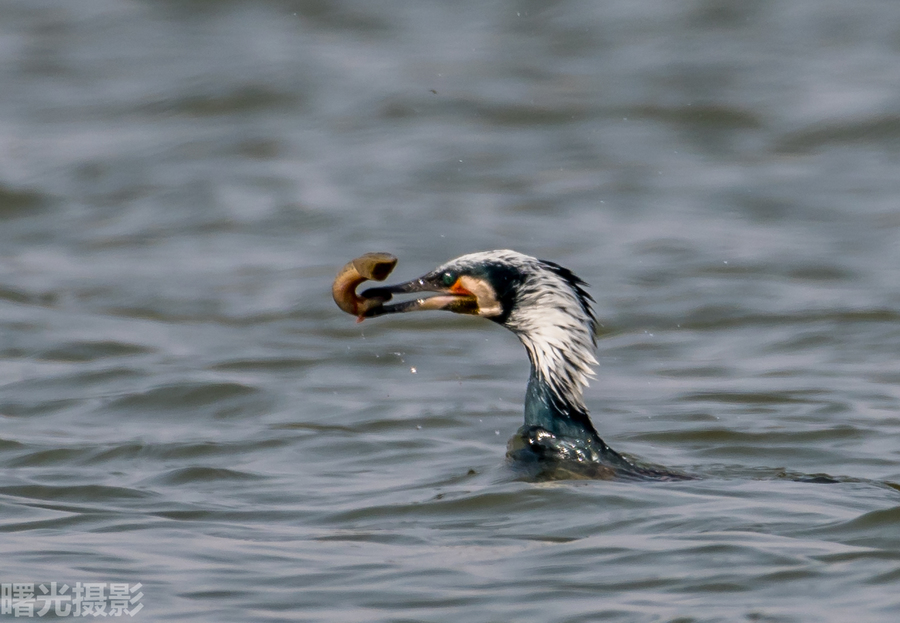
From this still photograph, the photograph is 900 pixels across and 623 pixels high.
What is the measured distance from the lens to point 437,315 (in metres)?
12.7

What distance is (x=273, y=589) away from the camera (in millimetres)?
6238

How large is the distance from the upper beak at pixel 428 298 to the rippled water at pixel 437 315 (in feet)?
2.96

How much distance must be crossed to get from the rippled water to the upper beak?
0.90m

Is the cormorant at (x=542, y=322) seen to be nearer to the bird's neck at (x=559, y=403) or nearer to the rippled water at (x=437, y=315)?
the bird's neck at (x=559, y=403)

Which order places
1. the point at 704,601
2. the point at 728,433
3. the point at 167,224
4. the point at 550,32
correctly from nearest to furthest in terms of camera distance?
1. the point at 704,601
2. the point at 728,433
3. the point at 167,224
4. the point at 550,32

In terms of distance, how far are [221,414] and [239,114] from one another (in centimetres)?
907

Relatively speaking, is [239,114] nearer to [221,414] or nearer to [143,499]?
[221,414]

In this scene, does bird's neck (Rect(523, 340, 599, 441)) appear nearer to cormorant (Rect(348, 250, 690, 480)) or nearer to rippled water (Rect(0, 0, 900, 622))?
cormorant (Rect(348, 250, 690, 480))

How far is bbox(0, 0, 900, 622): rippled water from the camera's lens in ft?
21.6

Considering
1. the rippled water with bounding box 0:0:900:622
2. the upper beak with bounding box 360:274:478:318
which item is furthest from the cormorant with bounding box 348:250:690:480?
the rippled water with bounding box 0:0:900:622

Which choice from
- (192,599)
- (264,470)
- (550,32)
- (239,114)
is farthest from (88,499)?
(550,32)

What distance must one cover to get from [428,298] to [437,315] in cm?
462

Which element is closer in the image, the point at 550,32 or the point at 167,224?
the point at 167,224

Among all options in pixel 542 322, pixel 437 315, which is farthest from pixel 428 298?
pixel 437 315
